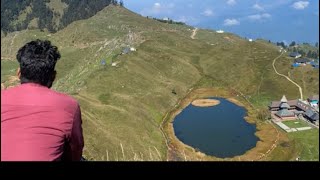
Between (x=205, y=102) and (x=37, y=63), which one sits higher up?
(x=37, y=63)

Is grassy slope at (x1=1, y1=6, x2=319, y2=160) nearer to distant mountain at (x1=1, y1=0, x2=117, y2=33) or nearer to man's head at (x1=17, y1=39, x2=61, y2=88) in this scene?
distant mountain at (x1=1, y1=0, x2=117, y2=33)

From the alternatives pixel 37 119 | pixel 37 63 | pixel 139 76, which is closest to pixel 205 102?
pixel 139 76

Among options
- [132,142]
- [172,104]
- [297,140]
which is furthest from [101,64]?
[297,140]

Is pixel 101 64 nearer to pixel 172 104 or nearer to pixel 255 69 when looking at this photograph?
pixel 172 104

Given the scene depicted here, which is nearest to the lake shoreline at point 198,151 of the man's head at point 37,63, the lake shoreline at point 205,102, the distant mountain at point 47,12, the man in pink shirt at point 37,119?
the lake shoreline at point 205,102

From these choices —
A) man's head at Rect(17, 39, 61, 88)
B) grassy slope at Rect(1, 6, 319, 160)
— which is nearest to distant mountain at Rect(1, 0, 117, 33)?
grassy slope at Rect(1, 6, 319, 160)

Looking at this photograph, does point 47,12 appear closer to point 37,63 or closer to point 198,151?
point 198,151

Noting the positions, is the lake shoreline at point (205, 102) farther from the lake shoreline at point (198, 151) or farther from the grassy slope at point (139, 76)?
the grassy slope at point (139, 76)
